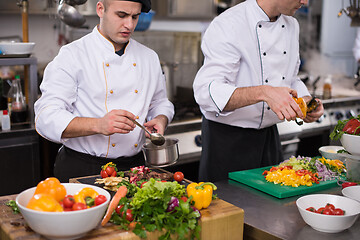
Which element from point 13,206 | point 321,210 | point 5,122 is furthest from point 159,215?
point 5,122

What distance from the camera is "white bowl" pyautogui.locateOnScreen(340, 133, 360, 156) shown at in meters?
2.03

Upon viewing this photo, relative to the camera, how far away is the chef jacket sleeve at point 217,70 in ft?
7.74

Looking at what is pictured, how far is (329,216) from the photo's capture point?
5.39ft

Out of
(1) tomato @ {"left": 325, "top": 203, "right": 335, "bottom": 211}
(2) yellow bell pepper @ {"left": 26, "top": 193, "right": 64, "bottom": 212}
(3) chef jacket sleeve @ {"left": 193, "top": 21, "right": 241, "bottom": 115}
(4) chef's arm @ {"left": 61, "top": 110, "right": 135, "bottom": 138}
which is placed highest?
(3) chef jacket sleeve @ {"left": 193, "top": 21, "right": 241, "bottom": 115}

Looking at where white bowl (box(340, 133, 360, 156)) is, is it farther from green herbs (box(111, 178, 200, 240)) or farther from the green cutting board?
green herbs (box(111, 178, 200, 240))

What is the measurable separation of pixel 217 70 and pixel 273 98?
0.41m

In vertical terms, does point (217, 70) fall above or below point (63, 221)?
above

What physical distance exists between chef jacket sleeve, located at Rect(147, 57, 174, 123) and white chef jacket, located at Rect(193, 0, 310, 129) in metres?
0.18

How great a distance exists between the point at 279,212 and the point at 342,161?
820mm

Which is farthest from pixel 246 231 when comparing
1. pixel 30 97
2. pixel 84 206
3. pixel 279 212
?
pixel 30 97

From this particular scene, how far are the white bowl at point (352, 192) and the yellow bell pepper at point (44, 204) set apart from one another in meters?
1.20

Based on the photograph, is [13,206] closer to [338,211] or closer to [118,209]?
[118,209]

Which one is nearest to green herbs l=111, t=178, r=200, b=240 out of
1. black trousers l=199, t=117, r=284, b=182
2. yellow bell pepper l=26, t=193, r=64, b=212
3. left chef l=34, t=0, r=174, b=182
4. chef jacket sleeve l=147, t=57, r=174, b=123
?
yellow bell pepper l=26, t=193, r=64, b=212

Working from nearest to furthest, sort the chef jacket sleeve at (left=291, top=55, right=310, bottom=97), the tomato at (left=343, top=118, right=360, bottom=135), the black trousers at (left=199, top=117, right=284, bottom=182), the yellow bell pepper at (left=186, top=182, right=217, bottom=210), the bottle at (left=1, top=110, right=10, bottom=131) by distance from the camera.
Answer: the yellow bell pepper at (left=186, top=182, right=217, bottom=210) → the tomato at (left=343, top=118, right=360, bottom=135) → the black trousers at (left=199, top=117, right=284, bottom=182) → the chef jacket sleeve at (left=291, top=55, right=310, bottom=97) → the bottle at (left=1, top=110, right=10, bottom=131)
